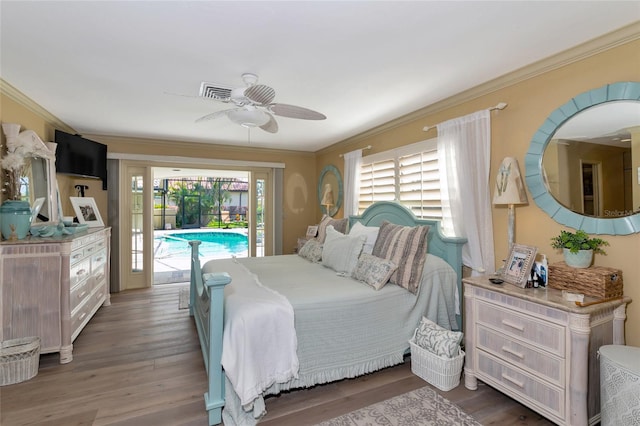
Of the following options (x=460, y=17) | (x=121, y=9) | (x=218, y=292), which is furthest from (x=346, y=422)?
(x=121, y=9)

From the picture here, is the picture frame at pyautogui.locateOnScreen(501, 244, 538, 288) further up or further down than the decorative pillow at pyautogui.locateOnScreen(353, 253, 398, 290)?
further up

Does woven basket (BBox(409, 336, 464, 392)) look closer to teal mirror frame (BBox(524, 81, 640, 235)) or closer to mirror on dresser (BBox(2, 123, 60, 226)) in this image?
teal mirror frame (BBox(524, 81, 640, 235))

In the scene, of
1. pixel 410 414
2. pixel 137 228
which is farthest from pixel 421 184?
pixel 137 228

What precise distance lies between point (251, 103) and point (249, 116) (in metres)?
0.13

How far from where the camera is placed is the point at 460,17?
170cm

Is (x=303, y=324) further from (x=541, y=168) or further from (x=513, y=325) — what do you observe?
(x=541, y=168)

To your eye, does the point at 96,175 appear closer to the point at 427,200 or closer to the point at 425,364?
the point at 427,200

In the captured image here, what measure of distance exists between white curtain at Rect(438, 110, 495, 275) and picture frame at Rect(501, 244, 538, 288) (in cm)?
41

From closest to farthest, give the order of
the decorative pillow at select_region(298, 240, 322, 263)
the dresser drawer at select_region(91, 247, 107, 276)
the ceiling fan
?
the ceiling fan < the dresser drawer at select_region(91, 247, 107, 276) < the decorative pillow at select_region(298, 240, 322, 263)

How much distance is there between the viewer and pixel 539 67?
224 cm

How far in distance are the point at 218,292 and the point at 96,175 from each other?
3.60m

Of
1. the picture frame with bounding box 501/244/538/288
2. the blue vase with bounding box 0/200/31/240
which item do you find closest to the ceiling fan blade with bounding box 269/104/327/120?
the picture frame with bounding box 501/244/538/288

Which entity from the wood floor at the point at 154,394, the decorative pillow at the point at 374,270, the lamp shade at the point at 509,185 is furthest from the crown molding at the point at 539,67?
the wood floor at the point at 154,394

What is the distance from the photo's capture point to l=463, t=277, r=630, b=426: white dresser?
164 cm
